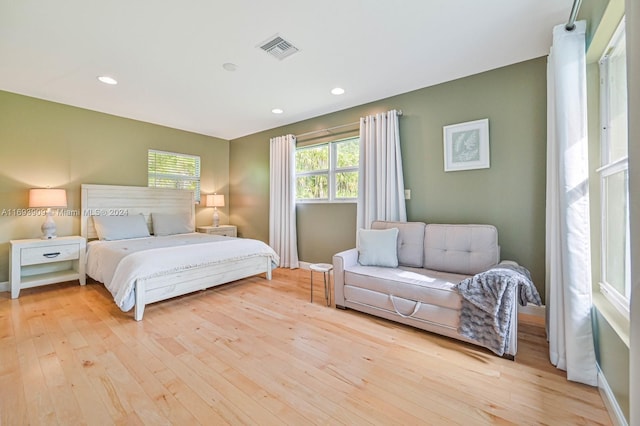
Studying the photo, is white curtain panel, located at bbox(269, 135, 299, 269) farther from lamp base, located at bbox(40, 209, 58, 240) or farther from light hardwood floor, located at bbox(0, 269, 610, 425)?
lamp base, located at bbox(40, 209, 58, 240)

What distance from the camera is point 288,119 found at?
4539 mm

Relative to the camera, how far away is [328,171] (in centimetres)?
430

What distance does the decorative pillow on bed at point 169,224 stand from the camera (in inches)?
175

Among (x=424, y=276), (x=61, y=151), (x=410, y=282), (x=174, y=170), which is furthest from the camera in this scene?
(x=174, y=170)

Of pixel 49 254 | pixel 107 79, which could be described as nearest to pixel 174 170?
pixel 107 79

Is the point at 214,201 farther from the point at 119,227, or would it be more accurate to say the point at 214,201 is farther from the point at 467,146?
the point at 467,146

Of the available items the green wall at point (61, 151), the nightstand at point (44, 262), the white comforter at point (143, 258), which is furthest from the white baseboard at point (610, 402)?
the green wall at point (61, 151)

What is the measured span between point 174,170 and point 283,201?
6.99 feet

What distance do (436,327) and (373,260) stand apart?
88 centimetres

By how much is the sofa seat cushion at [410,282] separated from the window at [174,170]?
382 cm

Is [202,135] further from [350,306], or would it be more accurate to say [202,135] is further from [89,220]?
[350,306]

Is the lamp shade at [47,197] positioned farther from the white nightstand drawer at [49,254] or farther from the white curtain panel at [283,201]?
the white curtain panel at [283,201]

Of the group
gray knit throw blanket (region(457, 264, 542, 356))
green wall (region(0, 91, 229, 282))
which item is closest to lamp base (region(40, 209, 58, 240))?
green wall (region(0, 91, 229, 282))

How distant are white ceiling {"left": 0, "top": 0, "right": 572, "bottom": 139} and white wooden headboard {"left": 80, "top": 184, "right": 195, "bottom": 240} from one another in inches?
50.9
